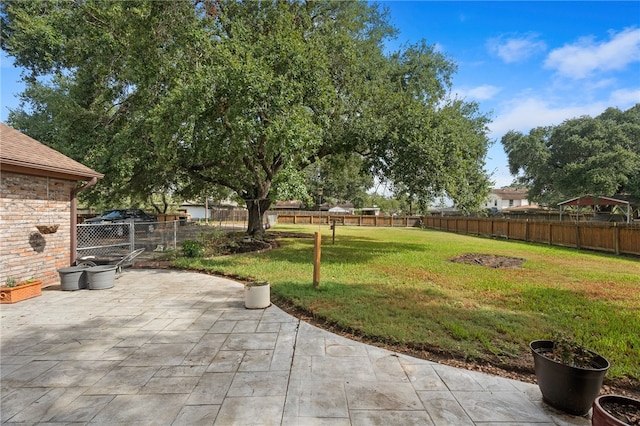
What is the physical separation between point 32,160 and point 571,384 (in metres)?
8.70

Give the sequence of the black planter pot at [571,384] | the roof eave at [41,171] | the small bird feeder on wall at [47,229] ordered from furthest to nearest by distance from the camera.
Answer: the small bird feeder on wall at [47,229]
the roof eave at [41,171]
the black planter pot at [571,384]

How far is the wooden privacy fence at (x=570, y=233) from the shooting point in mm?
10945

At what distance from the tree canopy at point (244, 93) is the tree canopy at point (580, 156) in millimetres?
17138

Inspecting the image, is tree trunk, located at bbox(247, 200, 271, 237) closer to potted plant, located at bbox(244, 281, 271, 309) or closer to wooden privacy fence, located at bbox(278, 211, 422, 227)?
potted plant, located at bbox(244, 281, 271, 309)

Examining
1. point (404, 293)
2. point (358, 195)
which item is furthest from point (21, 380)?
point (358, 195)

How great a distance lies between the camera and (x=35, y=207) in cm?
631

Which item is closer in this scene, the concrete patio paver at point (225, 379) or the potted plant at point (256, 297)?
the concrete patio paver at point (225, 379)

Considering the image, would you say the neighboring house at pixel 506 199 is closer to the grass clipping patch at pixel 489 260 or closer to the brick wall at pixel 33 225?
the grass clipping patch at pixel 489 260

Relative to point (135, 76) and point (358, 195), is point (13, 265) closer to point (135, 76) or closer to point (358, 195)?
point (135, 76)

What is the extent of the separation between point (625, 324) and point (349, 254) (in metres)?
7.44

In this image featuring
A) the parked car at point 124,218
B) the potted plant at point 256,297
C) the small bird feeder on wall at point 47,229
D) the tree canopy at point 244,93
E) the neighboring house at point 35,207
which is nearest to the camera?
the potted plant at point 256,297

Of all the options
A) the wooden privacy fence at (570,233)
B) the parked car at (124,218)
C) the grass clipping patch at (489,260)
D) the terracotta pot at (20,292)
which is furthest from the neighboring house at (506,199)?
the terracotta pot at (20,292)

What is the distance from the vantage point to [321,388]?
285 cm

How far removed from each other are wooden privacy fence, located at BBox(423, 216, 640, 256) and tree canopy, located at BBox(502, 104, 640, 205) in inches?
419
